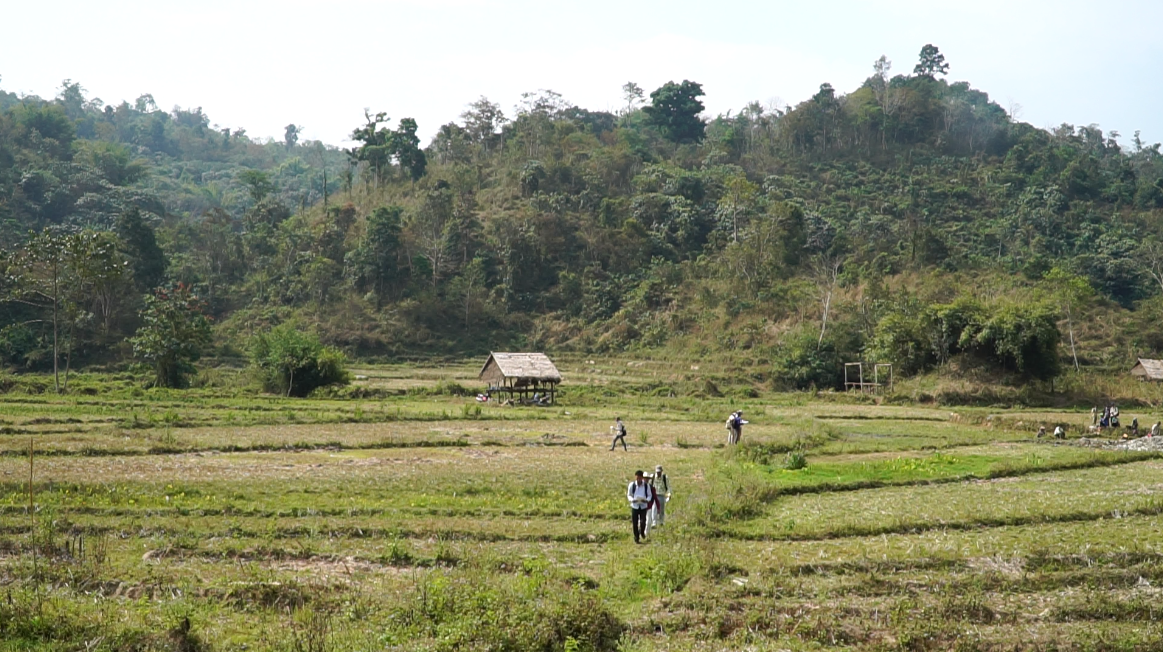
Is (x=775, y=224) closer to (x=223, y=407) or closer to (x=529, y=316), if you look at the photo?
(x=529, y=316)

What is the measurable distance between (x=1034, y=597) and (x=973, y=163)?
9566 cm

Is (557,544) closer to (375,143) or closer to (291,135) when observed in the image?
(375,143)

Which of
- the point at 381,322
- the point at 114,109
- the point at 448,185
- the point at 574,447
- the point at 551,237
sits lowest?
the point at 574,447

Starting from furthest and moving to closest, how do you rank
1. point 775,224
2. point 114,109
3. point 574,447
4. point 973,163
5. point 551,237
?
point 114,109
point 973,163
point 551,237
point 775,224
point 574,447

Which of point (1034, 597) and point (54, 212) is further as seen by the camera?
point (54, 212)

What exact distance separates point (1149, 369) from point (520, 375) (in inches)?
1460

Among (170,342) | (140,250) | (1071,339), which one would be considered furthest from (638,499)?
(140,250)

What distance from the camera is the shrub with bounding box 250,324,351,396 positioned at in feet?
157

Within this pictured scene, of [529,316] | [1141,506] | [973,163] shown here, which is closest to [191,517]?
[1141,506]

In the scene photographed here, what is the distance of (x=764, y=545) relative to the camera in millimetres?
16438

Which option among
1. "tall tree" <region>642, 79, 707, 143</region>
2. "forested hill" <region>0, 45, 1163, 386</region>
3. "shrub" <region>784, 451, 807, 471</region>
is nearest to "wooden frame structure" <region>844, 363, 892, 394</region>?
"forested hill" <region>0, 45, 1163, 386</region>

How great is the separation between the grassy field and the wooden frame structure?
64.5 feet

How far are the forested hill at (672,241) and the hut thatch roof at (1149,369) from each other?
4633 millimetres

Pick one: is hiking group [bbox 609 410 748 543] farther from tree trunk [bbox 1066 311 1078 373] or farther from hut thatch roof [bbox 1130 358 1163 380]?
hut thatch roof [bbox 1130 358 1163 380]
